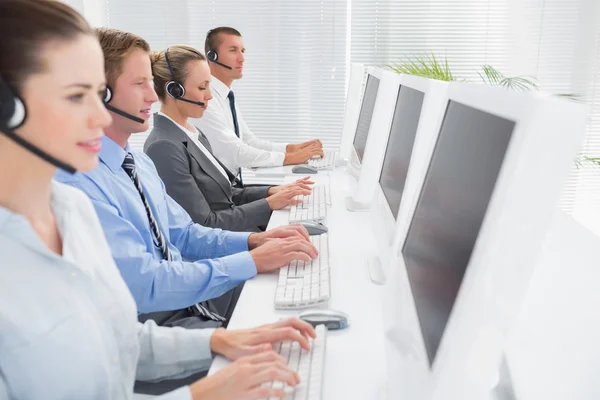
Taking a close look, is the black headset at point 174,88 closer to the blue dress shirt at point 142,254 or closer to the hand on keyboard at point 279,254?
the blue dress shirt at point 142,254

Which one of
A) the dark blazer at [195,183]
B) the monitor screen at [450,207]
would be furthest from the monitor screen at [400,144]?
the dark blazer at [195,183]

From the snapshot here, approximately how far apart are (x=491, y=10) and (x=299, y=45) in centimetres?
123

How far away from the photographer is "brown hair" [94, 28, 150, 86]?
1.39m

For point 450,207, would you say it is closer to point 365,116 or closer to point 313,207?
point 313,207

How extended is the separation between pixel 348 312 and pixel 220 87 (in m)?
2.15

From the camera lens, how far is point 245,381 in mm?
815

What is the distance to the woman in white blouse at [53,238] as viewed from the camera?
0.74 meters

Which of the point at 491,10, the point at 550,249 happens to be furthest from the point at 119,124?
the point at 491,10

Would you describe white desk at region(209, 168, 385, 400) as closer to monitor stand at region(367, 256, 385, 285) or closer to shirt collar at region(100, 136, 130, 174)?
monitor stand at region(367, 256, 385, 285)

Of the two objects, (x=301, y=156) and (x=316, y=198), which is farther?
(x=301, y=156)

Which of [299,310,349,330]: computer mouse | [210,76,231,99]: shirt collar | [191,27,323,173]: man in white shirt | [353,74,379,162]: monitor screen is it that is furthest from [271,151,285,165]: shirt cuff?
[299,310,349,330]: computer mouse

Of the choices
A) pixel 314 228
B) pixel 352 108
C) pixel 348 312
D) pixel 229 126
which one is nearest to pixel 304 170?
pixel 352 108

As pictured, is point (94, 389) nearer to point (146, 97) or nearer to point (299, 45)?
point (146, 97)

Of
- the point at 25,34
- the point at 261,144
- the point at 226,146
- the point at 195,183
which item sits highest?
the point at 25,34
